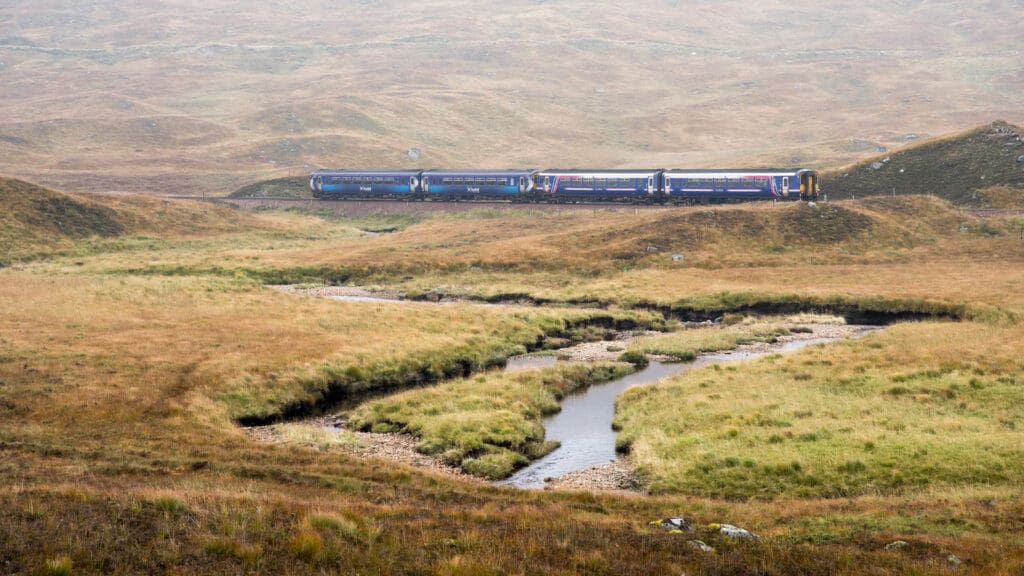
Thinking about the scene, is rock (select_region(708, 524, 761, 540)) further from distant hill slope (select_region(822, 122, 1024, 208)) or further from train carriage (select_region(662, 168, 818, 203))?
distant hill slope (select_region(822, 122, 1024, 208))

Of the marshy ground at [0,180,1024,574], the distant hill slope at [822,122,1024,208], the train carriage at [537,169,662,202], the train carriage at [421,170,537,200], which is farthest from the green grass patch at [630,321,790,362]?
the train carriage at [421,170,537,200]

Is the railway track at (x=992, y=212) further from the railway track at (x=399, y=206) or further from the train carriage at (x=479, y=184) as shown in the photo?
the train carriage at (x=479, y=184)

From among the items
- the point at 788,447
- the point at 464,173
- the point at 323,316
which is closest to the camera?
the point at 788,447

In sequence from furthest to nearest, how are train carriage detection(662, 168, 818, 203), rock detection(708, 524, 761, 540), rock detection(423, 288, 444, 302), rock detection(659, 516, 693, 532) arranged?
train carriage detection(662, 168, 818, 203), rock detection(423, 288, 444, 302), rock detection(659, 516, 693, 532), rock detection(708, 524, 761, 540)

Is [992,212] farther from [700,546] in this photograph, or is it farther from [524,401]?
[700,546]

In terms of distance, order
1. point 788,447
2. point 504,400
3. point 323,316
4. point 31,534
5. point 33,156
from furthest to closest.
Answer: point 33,156 → point 323,316 → point 504,400 → point 788,447 → point 31,534

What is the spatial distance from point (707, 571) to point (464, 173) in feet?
318

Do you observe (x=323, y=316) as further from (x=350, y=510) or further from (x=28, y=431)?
(x=350, y=510)

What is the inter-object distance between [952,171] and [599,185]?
36.8 m

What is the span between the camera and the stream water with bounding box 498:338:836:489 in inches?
1145

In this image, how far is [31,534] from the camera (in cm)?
1548

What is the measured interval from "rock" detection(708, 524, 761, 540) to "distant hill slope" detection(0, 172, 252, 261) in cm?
7731

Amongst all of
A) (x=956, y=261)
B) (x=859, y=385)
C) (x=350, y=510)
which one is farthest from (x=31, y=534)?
(x=956, y=261)

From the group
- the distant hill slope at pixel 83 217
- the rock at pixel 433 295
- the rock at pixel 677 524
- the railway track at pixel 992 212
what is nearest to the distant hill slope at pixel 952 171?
the railway track at pixel 992 212
